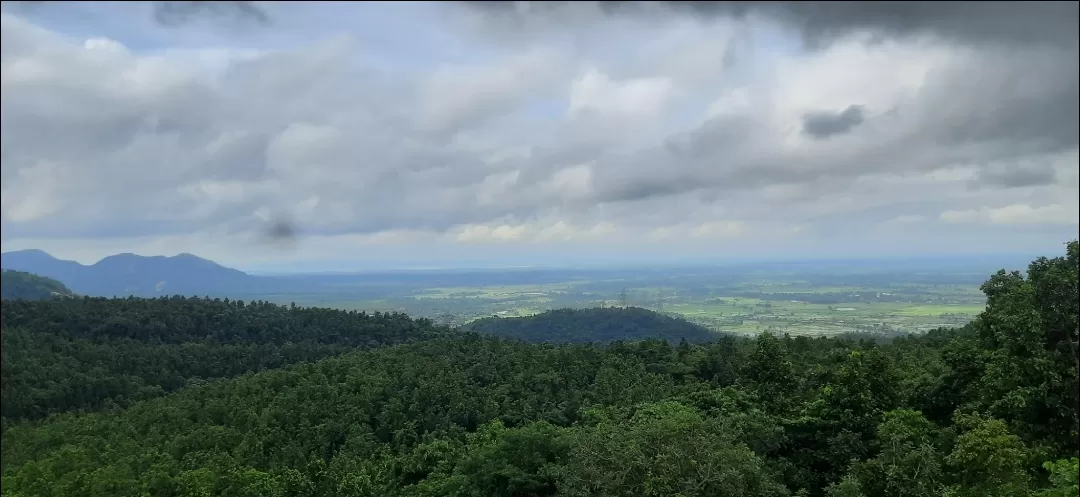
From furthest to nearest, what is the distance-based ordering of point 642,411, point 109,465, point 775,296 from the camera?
point 775,296
point 109,465
point 642,411

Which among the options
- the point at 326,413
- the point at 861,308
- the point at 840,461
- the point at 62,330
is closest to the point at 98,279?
the point at 62,330

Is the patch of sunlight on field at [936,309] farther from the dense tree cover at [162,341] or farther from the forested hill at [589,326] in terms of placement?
the dense tree cover at [162,341]

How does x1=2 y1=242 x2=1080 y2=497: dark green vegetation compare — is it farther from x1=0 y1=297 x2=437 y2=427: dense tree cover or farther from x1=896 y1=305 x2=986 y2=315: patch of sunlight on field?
x1=896 y1=305 x2=986 y2=315: patch of sunlight on field

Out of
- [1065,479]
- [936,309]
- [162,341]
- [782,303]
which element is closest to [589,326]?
[782,303]

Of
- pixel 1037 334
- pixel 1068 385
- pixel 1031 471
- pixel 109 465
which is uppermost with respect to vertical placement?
pixel 1037 334

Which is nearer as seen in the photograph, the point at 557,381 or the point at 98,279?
the point at 557,381

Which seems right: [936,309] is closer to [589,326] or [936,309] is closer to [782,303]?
[782,303]

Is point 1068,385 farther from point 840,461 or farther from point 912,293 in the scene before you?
point 912,293
